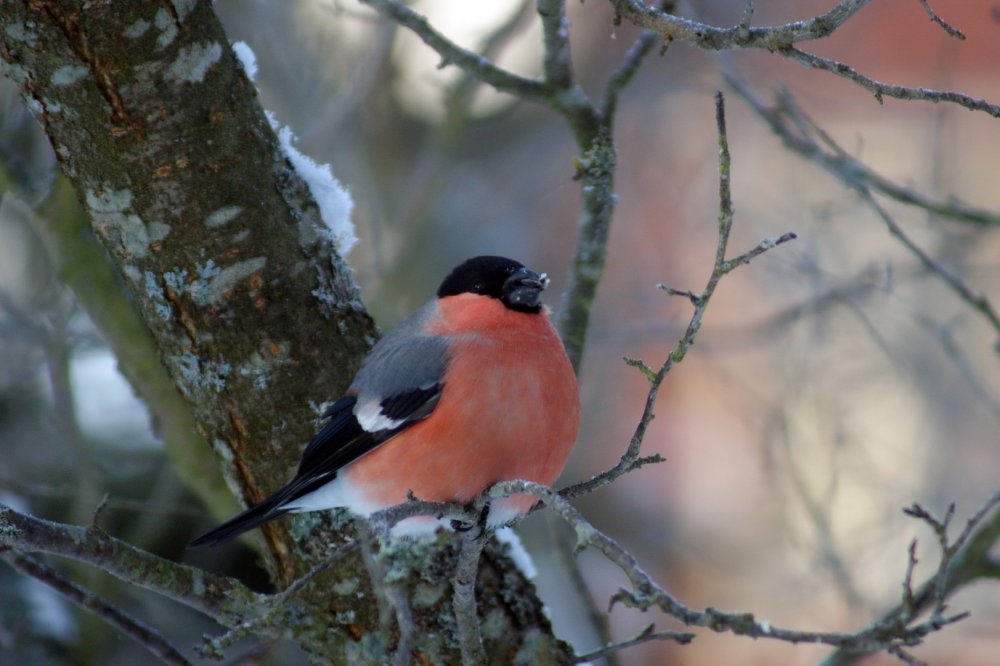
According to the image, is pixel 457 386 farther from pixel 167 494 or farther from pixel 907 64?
pixel 907 64

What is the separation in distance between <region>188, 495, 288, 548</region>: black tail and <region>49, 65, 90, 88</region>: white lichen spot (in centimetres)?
90

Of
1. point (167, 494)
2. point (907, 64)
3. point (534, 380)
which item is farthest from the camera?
point (907, 64)

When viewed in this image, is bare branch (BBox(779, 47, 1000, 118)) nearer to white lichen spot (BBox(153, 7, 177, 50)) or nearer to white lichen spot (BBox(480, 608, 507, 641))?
white lichen spot (BBox(153, 7, 177, 50))

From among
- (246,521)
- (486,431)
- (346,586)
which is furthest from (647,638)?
(246,521)

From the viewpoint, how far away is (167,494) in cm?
356

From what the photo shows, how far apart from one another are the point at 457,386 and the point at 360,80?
2236 millimetres

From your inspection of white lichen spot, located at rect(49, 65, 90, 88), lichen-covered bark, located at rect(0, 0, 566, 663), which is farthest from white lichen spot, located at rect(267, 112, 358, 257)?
white lichen spot, located at rect(49, 65, 90, 88)

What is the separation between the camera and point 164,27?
75.6 inches

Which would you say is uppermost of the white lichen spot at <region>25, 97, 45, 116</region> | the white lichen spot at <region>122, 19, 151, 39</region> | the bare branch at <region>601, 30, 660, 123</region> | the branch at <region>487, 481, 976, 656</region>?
the bare branch at <region>601, 30, 660, 123</region>

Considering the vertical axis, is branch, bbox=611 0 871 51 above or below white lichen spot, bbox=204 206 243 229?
below

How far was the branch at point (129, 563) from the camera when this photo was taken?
5.49 ft

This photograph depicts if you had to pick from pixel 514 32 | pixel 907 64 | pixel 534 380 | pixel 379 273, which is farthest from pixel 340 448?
pixel 907 64

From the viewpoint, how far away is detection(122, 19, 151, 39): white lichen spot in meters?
1.88

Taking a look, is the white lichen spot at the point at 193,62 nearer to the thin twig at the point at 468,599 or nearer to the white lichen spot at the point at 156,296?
the white lichen spot at the point at 156,296
